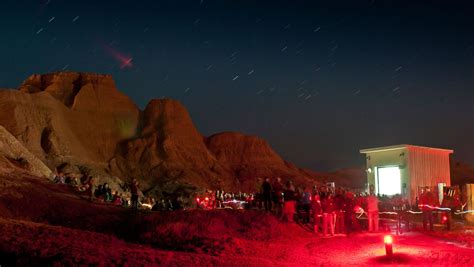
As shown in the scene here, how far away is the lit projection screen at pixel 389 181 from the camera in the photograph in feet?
90.0

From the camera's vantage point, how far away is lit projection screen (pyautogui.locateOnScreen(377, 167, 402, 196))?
27.4m

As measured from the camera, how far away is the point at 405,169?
87.9 ft

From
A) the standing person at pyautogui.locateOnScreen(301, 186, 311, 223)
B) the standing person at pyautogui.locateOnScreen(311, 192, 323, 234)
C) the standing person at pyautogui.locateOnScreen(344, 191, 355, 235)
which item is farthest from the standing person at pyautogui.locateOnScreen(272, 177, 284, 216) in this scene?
the standing person at pyautogui.locateOnScreen(344, 191, 355, 235)

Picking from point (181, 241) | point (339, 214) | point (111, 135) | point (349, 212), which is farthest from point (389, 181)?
point (111, 135)

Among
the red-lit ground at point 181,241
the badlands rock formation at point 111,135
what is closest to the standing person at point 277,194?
the red-lit ground at point 181,241

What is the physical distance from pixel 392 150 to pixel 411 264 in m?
16.6

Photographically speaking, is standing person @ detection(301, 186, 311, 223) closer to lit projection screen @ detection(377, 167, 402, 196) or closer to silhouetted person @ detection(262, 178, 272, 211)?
silhouetted person @ detection(262, 178, 272, 211)

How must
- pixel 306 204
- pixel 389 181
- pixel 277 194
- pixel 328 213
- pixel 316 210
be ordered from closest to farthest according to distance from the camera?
1. pixel 328 213
2. pixel 316 210
3. pixel 306 204
4. pixel 277 194
5. pixel 389 181

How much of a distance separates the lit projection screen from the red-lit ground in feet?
33.0

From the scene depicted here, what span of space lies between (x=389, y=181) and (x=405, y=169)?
1513 millimetres

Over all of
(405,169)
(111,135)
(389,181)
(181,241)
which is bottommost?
(181,241)

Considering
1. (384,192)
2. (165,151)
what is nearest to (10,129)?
(165,151)

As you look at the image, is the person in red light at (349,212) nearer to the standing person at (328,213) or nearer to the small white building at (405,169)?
the standing person at (328,213)

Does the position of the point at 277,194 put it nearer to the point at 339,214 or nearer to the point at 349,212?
the point at 339,214
